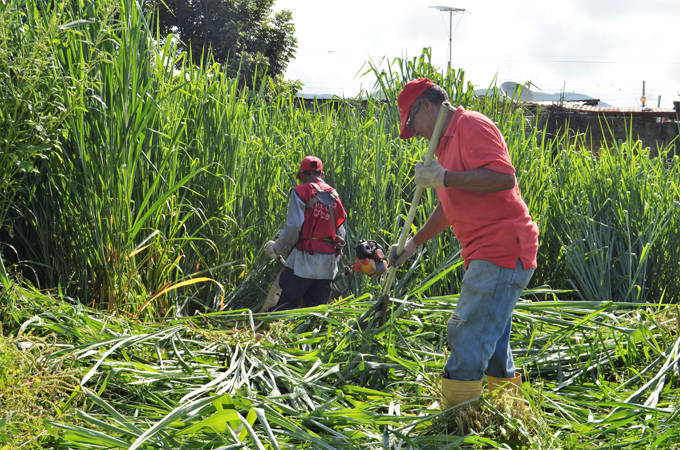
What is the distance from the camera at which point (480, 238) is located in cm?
203

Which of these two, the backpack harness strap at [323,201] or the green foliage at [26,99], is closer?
the green foliage at [26,99]

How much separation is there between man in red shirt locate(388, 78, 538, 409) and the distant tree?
16467 mm

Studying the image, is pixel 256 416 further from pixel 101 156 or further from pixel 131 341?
pixel 101 156

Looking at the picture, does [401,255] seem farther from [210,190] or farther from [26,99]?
[26,99]

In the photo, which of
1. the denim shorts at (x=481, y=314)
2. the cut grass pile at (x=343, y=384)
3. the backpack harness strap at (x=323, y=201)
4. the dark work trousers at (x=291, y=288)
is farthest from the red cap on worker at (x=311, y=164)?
the denim shorts at (x=481, y=314)

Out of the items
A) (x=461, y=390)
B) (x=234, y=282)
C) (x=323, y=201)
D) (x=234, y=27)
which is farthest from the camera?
(x=234, y=27)

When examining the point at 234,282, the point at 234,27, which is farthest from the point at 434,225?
the point at 234,27

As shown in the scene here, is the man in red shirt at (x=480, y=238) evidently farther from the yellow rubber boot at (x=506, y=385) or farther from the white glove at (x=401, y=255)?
the white glove at (x=401, y=255)

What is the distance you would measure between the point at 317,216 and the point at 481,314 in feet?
5.60

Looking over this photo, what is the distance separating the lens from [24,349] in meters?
2.03

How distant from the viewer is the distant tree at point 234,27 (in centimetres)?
1834

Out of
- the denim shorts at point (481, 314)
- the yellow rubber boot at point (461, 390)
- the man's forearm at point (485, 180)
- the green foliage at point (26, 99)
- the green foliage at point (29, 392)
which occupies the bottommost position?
the yellow rubber boot at point (461, 390)

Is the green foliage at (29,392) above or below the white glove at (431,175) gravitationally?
below

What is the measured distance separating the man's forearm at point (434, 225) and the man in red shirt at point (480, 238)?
1.14 ft
